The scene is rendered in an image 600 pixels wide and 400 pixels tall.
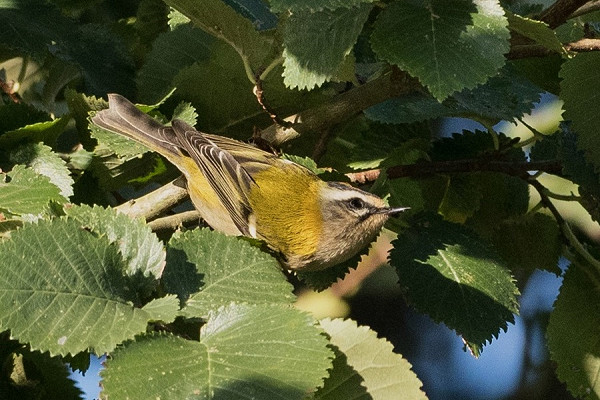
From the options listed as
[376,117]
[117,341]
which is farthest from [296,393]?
[376,117]

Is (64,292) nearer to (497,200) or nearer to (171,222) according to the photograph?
(171,222)

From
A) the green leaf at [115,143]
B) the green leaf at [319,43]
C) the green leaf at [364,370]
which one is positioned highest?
the green leaf at [319,43]

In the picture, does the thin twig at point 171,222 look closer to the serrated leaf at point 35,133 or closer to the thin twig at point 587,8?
the serrated leaf at point 35,133

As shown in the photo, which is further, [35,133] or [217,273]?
[35,133]

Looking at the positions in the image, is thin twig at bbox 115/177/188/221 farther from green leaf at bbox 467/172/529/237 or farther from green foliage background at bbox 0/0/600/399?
green leaf at bbox 467/172/529/237

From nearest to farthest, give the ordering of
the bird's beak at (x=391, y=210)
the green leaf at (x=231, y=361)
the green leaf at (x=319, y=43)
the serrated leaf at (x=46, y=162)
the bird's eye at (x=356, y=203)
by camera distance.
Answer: the green leaf at (x=231, y=361)
the green leaf at (x=319, y=43)
the serrated leaf at (x=46, y=162)
the bird's beak at (x=391, y=210)
the bird's eye at (x=356, y=203)

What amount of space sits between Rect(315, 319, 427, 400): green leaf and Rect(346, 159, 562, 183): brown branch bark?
1.33ft

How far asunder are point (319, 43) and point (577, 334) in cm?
74

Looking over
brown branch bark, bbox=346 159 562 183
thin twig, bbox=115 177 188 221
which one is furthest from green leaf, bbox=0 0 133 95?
brown branch bark, bbox=346 159 562 183

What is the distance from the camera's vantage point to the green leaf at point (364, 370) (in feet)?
4.07

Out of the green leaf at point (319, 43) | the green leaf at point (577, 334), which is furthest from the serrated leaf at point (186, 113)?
the green leaf at point (577, 334)

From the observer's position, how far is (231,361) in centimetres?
106

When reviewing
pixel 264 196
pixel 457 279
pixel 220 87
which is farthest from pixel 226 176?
pixel 457 279

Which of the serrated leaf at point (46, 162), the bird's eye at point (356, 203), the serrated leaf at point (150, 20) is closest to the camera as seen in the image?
the serrated leaf at point (46, 162)
